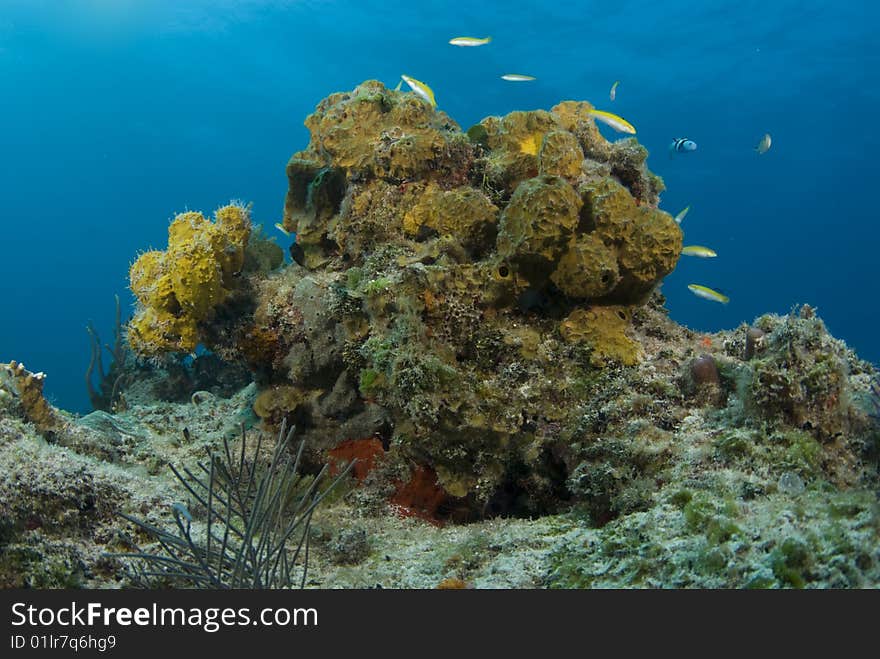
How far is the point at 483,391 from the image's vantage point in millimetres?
4562

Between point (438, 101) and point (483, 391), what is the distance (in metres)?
49.5

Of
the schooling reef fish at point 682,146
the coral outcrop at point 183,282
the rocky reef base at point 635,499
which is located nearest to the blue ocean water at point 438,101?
the coral outcrop at point 183,282

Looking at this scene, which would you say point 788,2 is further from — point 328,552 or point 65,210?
point 65,210

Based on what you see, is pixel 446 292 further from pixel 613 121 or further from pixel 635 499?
pixel 613 121

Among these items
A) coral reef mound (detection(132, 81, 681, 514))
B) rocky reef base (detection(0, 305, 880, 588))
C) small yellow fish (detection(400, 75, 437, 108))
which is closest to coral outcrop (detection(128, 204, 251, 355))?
coral reef mound (detection(132, 81, 681, 514))

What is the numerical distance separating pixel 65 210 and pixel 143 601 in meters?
98.8

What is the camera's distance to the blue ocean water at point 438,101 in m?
33.1

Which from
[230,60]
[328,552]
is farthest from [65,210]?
[328,552]

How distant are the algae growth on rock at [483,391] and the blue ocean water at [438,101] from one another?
3.34 meters

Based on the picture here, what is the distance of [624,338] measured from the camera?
195 inches

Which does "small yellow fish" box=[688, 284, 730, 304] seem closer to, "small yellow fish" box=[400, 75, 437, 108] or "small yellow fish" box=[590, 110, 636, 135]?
"small yellow fish" box=[590, 110, 636, 135]

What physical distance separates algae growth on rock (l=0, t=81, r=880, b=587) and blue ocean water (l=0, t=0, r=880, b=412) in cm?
334

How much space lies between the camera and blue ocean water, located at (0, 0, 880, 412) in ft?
108

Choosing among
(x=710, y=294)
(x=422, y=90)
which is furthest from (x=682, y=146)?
(x=422, y=90)
